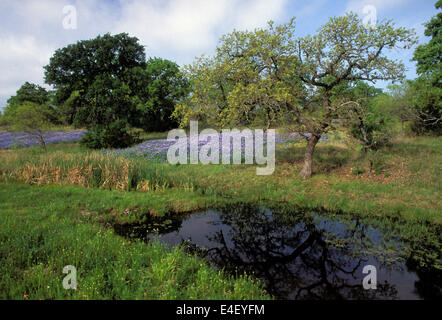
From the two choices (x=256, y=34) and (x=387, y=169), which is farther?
(x=387, y=169)

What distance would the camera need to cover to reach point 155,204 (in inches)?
437

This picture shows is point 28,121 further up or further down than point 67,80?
further down

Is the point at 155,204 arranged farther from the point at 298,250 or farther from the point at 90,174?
the point at 298,250

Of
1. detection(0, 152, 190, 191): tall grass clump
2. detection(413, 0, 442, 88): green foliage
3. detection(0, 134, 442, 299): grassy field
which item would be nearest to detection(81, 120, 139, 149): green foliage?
detection(0, 134, 442, 299): grassy field

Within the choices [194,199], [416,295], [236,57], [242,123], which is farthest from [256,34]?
[416,295]

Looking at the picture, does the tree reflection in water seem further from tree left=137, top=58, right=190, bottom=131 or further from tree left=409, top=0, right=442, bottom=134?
tree left=137, top=58, right=190, bottom=131

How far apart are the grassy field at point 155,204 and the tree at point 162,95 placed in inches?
884

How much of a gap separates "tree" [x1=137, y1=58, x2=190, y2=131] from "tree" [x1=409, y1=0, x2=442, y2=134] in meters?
29.2
